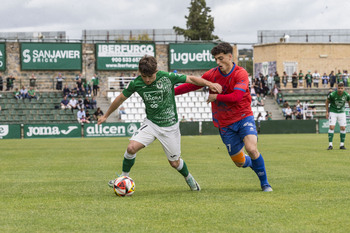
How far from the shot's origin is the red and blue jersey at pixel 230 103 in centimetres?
948

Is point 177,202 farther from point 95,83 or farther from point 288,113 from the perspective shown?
point 95,83

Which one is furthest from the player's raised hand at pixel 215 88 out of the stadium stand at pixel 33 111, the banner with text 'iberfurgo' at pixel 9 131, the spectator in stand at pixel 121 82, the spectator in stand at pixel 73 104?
the spectator in stand at pixel 121 82

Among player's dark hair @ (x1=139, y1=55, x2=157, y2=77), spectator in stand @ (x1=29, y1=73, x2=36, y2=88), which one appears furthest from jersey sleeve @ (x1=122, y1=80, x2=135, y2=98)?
spectator in stand @ (x1=29, y1=73, x2=36, y2=88)

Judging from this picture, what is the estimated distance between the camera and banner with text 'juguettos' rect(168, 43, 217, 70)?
Result: 5206 centimetres

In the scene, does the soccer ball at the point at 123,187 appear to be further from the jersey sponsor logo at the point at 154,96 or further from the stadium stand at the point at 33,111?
the stadium stand at the point at 33,111

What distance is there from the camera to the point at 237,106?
31.5ft

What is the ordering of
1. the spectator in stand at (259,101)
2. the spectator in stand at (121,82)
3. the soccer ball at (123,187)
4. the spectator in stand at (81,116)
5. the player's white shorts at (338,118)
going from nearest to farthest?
the soccer ball at (123,187) → the player's white shorts at (338,118) → the spectator in stand at (81,116) → the spectator in stand at (259,101) → the spectator in stand at (121,82)

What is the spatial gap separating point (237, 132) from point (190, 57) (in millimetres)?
42727

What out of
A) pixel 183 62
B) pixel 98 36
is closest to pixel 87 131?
pixel 183 62

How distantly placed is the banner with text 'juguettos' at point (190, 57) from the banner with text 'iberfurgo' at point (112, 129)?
1392cm

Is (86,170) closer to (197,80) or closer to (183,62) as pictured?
(197,80)

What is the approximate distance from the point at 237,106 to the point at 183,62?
42.9 metres

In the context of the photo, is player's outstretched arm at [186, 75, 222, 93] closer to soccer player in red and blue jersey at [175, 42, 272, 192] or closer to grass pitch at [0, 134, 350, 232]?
soccer player in red and blue jersey at [175, 42, 272, 192]

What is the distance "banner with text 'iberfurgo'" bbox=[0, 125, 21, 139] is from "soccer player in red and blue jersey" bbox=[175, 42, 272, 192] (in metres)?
30.2
